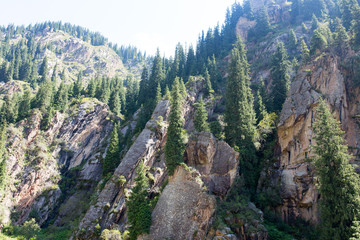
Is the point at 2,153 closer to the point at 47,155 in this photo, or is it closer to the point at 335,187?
the point at 47,155

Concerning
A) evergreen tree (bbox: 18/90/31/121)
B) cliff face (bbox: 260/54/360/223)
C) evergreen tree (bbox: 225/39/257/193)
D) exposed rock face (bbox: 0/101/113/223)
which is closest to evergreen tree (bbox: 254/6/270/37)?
evergreen tree (bbox: 225/39/257/193)

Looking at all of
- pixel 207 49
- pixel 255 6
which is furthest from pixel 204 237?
pixel 255 6

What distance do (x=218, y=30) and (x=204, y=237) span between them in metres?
98.6

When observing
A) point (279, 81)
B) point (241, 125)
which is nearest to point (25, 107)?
point (241, 125)

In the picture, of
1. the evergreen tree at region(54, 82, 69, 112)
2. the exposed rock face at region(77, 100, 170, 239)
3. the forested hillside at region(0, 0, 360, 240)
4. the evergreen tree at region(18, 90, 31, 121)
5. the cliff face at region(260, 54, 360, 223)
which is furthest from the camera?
the evergreen tree at region(54, 82, 69, 112)

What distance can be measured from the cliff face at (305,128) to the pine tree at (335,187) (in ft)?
24.3

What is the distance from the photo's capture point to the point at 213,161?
32.7 m

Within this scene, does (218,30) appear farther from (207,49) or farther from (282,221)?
(282,221)

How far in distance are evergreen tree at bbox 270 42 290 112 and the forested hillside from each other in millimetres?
245

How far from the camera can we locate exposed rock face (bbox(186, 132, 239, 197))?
30641 mm

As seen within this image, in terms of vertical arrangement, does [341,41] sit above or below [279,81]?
above

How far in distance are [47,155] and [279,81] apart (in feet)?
171

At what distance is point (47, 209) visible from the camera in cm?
4644

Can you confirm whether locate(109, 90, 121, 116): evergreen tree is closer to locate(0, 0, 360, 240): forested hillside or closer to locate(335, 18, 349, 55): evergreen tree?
locate(0, 0, 360, 240): forested hillside
